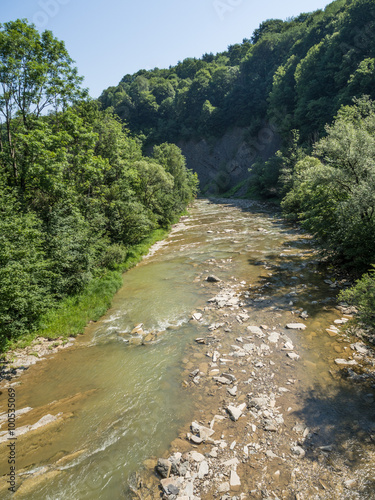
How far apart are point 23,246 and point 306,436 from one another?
38.4ft

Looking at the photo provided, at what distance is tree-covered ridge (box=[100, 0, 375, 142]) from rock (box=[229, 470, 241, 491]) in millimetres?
50765

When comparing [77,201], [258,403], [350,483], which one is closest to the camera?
[350,483]

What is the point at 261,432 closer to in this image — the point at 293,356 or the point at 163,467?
the point at 163,467

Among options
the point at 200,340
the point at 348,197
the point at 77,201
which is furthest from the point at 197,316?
the point at 77,201

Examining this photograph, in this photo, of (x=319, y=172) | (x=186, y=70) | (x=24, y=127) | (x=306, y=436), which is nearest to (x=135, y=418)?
(x=306, y=436)

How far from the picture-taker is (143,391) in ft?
26.0

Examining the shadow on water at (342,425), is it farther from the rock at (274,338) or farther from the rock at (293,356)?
the rock at (274,338)

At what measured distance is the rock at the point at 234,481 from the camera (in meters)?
5.07

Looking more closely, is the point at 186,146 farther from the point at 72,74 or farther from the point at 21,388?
the point at 21,388

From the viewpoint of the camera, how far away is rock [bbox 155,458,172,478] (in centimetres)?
542

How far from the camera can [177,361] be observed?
29.9 feet

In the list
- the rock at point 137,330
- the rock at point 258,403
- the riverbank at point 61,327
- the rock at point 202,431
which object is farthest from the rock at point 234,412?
the riverbank at point 61,327

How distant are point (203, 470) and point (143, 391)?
9.79ft

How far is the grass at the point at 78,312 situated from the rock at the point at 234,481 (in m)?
8.46
